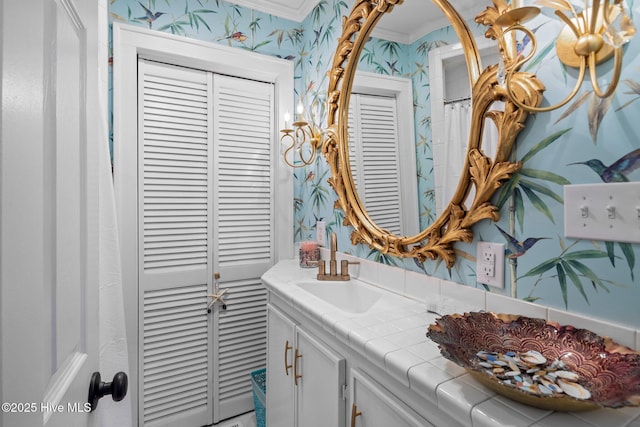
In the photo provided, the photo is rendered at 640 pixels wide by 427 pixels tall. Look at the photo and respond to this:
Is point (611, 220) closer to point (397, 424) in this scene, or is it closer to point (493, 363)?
point (493, 363)

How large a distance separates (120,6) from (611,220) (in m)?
2.39

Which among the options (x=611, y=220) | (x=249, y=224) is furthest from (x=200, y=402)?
(x=611, y=220)

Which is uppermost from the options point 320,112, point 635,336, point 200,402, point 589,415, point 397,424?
point 320,112

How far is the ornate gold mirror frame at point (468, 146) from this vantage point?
3.18ft

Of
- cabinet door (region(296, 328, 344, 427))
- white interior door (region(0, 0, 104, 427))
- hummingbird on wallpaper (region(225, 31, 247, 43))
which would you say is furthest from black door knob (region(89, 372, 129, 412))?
hummingbird on wallpaper (region(225, 31, 247, 43))

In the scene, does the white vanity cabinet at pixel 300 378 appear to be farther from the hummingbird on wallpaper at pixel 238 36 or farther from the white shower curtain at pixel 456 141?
the hummingbird on wallpaper at pixel 238 36

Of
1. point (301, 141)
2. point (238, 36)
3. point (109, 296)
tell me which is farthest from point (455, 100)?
point (238, 36)

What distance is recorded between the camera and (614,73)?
678 millimetres

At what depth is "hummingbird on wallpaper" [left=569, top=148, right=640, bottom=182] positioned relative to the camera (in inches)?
29.1

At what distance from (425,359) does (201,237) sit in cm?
164

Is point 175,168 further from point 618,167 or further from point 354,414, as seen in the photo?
point 618,167

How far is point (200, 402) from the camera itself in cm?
207

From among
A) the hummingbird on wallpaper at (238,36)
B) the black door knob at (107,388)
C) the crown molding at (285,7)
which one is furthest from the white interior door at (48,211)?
the crown molding at (285,7)

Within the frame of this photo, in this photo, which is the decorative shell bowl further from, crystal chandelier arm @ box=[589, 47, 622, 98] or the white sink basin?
the white sink basin
